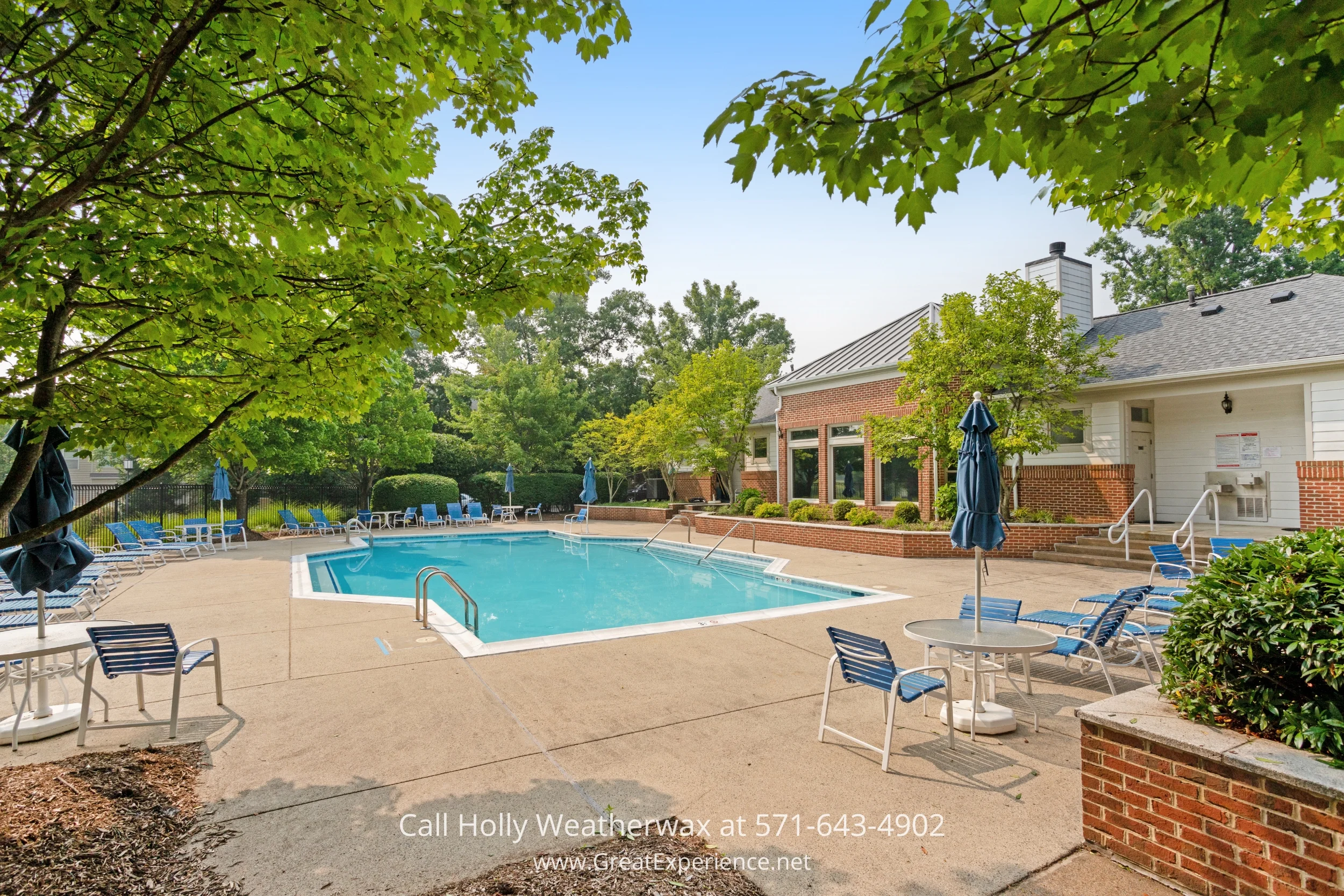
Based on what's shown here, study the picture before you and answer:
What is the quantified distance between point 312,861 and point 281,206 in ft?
10.5

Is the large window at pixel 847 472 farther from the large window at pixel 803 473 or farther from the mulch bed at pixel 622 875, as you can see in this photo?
the mulch bed at pixel 622 875

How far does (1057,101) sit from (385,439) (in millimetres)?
24164

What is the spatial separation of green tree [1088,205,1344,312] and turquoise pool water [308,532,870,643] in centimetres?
2924

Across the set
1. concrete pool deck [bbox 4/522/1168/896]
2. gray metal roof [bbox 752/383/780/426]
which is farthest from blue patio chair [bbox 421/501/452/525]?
concrete pool deck [bbox 4/522/1168/896]

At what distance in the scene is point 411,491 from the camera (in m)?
25.3

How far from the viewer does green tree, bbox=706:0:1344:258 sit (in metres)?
1.89

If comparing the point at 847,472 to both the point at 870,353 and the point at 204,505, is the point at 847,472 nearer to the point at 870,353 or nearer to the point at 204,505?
the point at 870,353

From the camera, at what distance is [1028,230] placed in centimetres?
1474

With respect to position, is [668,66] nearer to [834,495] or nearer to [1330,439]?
[1330,439]

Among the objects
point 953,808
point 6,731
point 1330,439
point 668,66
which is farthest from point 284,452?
point 1330,439

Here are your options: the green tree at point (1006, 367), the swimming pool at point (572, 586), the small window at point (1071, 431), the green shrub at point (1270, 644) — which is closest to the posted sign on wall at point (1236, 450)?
the small window at point (1071, 431)

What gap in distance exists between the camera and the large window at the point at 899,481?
18.0 m

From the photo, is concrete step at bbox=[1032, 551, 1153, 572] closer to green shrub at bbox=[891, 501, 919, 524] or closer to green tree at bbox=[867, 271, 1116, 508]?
green tree at bbox=[867, 271, 1116, 508]

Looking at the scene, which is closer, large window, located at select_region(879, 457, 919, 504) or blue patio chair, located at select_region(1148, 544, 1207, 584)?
blue patio chair, located at select_region(1148, 544, 1207, 584)
